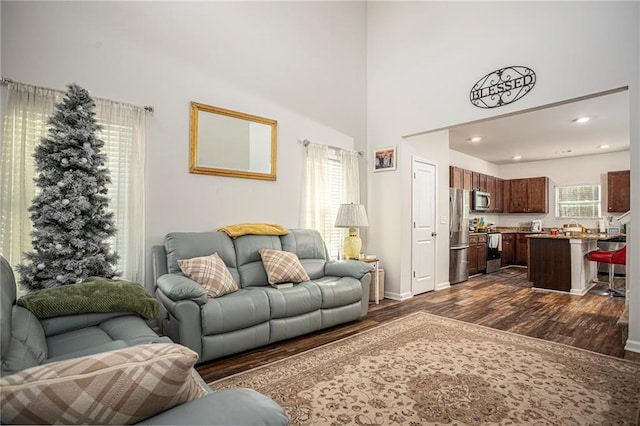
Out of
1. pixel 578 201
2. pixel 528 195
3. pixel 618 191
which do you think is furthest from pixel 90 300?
pixel 578 201

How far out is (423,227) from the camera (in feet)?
17.4

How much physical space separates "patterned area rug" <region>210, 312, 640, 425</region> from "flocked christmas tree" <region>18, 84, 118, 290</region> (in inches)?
56.5

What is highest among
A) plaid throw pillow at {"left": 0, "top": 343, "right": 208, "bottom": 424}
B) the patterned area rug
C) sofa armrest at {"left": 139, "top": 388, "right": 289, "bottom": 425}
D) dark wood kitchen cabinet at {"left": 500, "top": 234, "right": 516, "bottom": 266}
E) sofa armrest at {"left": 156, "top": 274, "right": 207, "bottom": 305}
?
plaid throw pillow at {"left": 0, "top": 343, "right": 208, "bottom": 424}

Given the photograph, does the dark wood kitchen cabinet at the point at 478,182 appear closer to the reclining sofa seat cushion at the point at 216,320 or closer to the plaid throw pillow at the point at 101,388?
the reclining sofa seat cushion at the point at 216,320

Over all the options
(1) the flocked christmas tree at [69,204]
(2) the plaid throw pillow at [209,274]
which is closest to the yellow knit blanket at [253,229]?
(2) the plaid throw pillow at [209,274]

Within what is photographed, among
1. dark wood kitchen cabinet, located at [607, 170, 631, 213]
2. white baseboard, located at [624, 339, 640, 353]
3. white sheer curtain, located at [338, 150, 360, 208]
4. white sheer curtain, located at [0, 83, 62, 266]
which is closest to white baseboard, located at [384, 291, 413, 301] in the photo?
white sheer curtain, located at [338, 150, 360, 208]

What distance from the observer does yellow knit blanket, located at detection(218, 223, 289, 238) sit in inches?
139

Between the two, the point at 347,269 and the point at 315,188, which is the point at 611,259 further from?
the point at 315,188

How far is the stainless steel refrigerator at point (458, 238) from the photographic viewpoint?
6000 mm

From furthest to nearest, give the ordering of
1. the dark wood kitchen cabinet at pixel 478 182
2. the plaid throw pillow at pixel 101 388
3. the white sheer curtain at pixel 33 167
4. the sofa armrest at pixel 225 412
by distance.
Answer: the dark wood kitchen cabinet at pixel 478 182
the white sheer curtain at pixel 33 167
the sofa armrest at pixel 225 412
the plaid throw pillow at pixel 101 388

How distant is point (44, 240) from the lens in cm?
246

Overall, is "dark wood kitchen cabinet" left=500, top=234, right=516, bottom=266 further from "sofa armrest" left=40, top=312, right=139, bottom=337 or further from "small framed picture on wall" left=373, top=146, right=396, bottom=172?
"sofa armrest" left=40, top=312, right=139, bottom=337

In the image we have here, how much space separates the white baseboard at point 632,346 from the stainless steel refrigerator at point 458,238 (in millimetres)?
3037

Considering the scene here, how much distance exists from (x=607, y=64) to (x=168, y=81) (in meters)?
4.28
